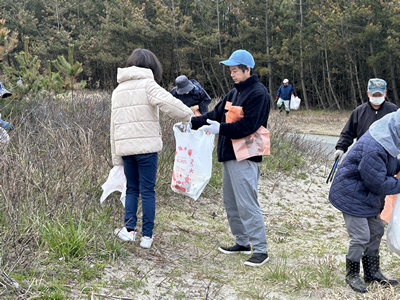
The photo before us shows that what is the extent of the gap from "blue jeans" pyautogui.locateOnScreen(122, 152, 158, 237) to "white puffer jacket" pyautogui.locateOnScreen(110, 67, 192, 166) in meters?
0.10

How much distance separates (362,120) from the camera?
15.6 feet

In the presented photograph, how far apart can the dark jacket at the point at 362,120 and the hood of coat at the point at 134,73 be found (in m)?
2.42

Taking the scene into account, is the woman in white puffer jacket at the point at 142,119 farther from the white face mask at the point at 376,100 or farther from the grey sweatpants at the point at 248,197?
the white face mask at the point at 376,100

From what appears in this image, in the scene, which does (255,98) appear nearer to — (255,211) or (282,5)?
(255,211)

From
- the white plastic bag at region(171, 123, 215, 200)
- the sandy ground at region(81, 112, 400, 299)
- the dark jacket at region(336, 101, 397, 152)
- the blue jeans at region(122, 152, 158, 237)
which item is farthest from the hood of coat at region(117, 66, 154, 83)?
the dark jacket at region(336, 101, 397, 152)

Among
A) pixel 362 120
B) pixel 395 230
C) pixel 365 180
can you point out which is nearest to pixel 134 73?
pixel 365 180

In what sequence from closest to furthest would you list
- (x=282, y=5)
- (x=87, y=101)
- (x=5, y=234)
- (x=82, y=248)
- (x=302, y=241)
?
(x=5, y=234) < (x=82, y=248) < (x=302, y=241) < (x=87, y=101) < (x=282, y=5)

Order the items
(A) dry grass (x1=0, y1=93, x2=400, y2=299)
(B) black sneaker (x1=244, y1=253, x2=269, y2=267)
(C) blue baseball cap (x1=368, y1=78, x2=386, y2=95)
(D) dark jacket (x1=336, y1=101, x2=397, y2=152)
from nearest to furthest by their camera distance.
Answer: (A) dry grass (x1=0, y1=93, x2=400, y2=299), (B) black sneaker (x1=244, y1=253, x2=269, y2=267), (D) dark jacket (x1=336, y1=101, x2=397, y2=152), (C) blue baseball cap (x1=368, y1=78, x2=386, y2=95)

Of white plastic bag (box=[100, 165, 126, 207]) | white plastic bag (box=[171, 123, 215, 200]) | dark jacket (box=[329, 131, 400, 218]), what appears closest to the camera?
dark jacket (box=[329, 131, 400, 218])

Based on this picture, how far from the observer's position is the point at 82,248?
302 centimetres

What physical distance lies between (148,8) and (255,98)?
98.1 feet

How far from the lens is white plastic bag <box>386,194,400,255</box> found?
117 inches

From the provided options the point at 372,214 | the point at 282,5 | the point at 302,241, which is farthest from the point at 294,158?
the point at 282,5

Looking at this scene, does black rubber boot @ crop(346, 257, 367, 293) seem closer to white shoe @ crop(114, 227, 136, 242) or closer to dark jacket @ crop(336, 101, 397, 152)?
white shoe @ crop(114, 227, 136, 242)
